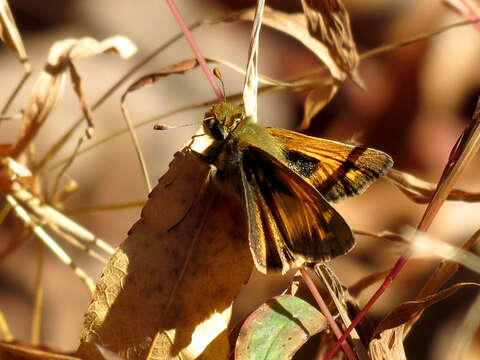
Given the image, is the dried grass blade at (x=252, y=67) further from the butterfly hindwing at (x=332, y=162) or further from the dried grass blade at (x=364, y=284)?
the dried grass blade at (x=364, y=284)

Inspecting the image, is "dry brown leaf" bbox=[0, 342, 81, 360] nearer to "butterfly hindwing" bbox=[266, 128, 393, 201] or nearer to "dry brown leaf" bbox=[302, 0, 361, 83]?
"butterfly hindwing" bbox=[266, 128, 393, 201]

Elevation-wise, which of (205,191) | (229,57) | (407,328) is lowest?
(407,328)

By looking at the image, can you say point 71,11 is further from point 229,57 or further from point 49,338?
point 49,338

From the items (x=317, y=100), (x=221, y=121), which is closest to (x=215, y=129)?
(x=221, y=121)

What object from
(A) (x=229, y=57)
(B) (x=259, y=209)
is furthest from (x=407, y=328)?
(A) (x=229, y=57)

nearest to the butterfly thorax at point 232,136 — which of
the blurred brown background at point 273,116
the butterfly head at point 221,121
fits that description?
the butterfly head at point 221,121

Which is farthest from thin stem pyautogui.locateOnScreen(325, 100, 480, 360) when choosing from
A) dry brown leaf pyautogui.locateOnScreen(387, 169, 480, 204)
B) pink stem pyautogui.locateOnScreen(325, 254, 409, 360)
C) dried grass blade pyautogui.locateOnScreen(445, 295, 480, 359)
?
dry brown leaf pyautogui.locateOnScreen(387, 169, 480, 204)
